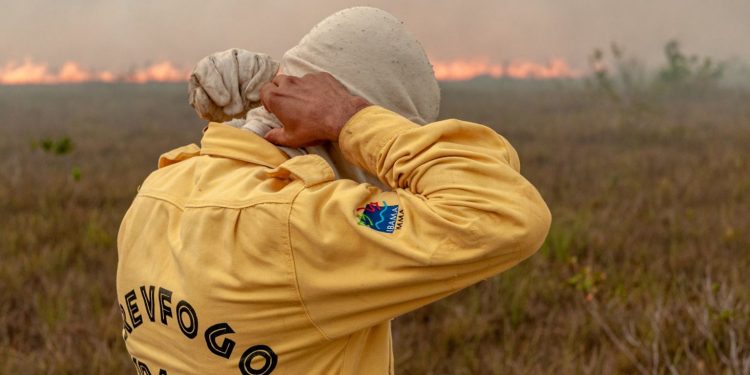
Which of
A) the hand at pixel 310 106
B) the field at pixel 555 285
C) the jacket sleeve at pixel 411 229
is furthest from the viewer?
the field at pixel 555 285

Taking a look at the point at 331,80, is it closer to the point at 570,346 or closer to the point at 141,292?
the point at 141,292

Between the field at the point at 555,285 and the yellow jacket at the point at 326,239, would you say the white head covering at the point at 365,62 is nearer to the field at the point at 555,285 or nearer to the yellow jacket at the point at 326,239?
the yellow jacket at the point at 326,239

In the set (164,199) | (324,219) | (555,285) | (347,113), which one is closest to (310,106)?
(347,113)

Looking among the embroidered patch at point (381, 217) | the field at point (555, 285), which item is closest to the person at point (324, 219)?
the embroidered patch at point (381, 217)

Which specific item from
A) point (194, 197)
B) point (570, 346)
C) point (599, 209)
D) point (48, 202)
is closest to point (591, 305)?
point (570, 346)

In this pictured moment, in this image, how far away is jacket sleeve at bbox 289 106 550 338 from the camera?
91 centimetres

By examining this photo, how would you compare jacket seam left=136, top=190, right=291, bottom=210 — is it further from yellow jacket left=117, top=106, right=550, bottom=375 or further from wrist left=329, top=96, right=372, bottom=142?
wrist left=329, top=96, right=372, bottom=142

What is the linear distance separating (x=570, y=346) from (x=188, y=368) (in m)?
2.45

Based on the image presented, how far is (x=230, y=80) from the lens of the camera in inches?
47.1

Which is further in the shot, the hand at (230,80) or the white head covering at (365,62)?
the hand at (230,80)

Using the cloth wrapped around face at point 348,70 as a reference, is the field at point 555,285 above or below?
below

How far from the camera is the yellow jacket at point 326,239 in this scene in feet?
3.00

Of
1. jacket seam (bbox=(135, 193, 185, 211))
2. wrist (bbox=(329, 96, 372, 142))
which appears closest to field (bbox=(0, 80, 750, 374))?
jacket seam (bbox=(135, 193, 185, 211))

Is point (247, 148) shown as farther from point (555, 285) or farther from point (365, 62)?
point (555, 285)
